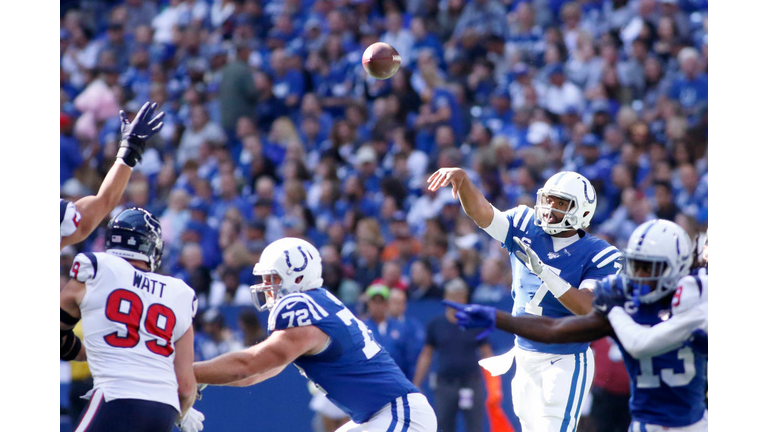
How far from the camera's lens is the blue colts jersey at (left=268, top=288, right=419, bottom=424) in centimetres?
482

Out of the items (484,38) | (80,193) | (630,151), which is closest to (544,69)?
(484,38)

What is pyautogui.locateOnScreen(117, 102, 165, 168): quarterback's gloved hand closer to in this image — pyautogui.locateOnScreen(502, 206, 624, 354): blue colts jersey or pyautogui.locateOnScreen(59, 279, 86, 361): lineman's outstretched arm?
pyautogui.locateOnScreen(59, 279, 86, 361): lineman's outstretched arm

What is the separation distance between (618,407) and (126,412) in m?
5.52

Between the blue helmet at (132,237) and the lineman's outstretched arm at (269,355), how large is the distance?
0.72 m

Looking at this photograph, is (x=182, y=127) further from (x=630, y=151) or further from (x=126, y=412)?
(x=126, y=412)

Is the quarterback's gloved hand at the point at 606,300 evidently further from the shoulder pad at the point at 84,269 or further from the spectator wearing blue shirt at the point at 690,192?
the spectator wearing blue shirt at the point at 690,192

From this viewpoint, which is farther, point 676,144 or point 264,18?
point 264,18

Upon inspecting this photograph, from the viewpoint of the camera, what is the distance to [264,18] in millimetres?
14742

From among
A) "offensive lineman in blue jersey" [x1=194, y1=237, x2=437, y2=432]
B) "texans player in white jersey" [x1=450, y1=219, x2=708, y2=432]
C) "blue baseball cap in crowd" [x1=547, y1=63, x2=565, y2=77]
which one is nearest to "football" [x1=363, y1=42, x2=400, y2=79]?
"offensive lineman in blue jersey" [x1=194, y1=237, x2=437, y2=432]

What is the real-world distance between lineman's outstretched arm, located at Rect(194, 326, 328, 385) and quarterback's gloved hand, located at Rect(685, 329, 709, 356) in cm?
182

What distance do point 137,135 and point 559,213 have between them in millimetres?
2738

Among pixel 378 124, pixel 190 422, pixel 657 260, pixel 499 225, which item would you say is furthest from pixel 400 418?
pixel 378 124

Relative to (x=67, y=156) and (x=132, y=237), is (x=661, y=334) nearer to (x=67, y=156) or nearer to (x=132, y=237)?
(x=132, y=237)

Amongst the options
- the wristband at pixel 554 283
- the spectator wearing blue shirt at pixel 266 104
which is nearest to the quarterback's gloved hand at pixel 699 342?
the wristband at pixel 554 283
